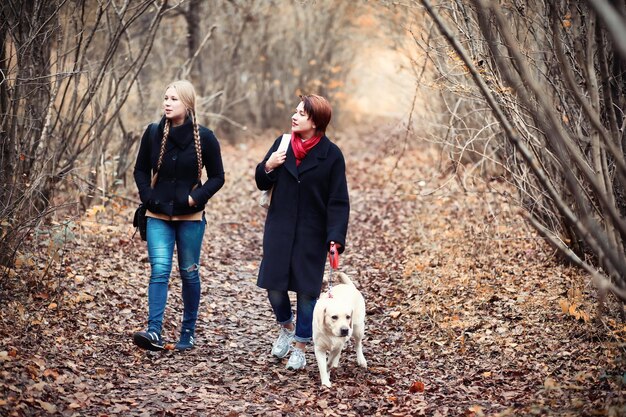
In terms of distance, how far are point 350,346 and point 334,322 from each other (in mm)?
1382

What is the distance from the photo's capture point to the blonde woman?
608 cm

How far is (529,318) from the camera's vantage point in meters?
6.61

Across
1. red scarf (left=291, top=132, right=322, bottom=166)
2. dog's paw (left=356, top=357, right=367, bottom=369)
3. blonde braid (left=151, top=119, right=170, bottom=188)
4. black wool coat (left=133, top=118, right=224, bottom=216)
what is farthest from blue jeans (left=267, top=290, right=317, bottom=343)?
blonde braid (left=151, top=119, right=170, bottom=188)

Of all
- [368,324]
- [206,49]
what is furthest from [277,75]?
[368,324]

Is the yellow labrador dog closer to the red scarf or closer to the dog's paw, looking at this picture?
the dog's paw

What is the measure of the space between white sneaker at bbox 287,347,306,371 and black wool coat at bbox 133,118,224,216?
1490mm

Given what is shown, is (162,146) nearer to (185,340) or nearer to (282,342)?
(185,340)

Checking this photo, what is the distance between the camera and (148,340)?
19.7ft

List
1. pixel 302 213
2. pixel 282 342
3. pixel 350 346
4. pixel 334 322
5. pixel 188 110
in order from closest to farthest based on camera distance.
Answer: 1. pixel 334 322
2. pixel 302 213
3. pixel 188 110
4. pixel 282 342
5. pixel 350 346

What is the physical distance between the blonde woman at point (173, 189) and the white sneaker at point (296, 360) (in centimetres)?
111

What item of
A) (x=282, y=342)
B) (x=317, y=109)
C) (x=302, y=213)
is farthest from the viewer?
(x=282, y=342)

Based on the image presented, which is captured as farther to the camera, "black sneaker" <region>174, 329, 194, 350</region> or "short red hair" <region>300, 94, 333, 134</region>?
"black sneaker" <region>174, 329, 194, 350</region>

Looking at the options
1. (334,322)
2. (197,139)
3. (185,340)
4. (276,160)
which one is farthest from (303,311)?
(197,139)

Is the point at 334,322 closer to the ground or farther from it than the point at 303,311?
farther from it
